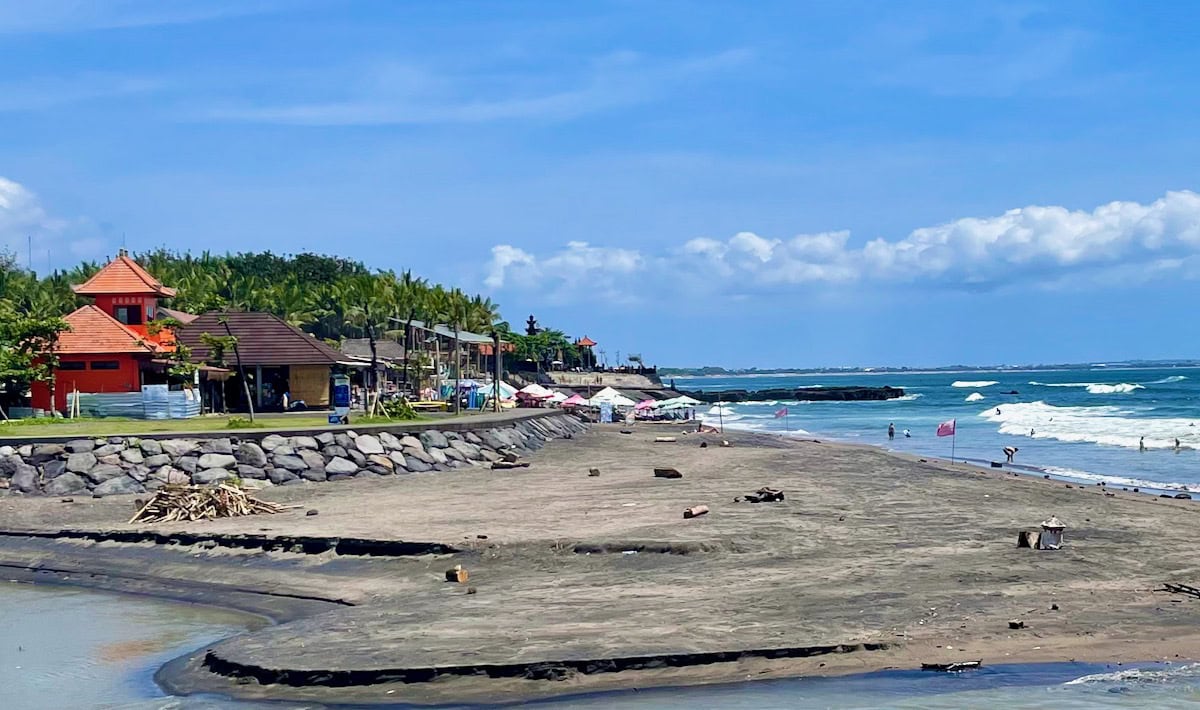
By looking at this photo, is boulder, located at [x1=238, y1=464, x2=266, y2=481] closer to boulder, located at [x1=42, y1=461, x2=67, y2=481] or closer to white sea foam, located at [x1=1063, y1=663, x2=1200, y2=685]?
boulder, located at [x1=42, y1=461, x2=67, y2=481]

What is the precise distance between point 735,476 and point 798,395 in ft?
364

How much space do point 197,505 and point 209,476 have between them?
5800 mm

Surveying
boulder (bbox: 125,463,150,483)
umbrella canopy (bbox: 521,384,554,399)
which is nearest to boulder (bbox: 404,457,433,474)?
boulder (bbox: 125,463,150,483)

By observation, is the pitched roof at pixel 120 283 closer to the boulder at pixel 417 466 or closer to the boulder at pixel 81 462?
the boulder at pixel 81 462

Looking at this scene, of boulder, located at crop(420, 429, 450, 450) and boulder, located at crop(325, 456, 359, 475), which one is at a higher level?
boulder, located at crop(420, 429, 450, 450)

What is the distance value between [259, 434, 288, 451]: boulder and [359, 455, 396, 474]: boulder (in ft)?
7.81

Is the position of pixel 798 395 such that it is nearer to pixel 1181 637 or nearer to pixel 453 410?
pixel 453 410

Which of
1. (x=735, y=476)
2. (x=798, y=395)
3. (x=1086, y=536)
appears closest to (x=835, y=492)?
(x=735, y=476)

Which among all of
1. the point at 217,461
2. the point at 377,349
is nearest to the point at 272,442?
the point at 217,461

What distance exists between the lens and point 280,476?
32.3 metres

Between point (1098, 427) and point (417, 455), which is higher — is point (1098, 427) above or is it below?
below

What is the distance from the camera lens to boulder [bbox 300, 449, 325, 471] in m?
33.1

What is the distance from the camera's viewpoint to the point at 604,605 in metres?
15.7

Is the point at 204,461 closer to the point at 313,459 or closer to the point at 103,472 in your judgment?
the point at 103,472
